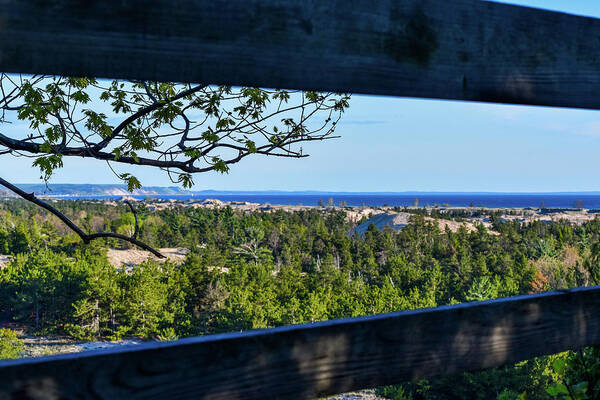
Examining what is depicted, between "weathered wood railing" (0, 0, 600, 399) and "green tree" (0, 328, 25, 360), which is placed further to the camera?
"green tree" (0, 328, 25, 360)

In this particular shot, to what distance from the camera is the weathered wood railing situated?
2.34 feet

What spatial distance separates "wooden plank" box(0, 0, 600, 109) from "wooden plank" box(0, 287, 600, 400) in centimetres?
42

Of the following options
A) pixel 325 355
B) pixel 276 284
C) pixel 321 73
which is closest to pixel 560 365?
pixel 325 355

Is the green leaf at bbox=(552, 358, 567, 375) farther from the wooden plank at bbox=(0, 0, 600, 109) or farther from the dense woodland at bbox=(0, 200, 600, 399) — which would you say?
the dense woodland at bbox=(0, 200, 600, 399)

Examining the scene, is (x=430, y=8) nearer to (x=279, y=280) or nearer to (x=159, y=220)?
(x=279, y=280)

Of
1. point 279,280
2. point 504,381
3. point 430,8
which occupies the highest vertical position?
point 430,8

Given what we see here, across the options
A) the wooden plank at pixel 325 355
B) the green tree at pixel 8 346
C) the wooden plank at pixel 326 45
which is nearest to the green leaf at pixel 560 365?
the wooden plank at pixel 325 355

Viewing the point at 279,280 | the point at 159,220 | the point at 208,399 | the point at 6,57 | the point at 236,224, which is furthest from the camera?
the point at 159,220

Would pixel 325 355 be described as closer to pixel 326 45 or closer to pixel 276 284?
pixel 326 45

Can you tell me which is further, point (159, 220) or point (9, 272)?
point (159, 220)

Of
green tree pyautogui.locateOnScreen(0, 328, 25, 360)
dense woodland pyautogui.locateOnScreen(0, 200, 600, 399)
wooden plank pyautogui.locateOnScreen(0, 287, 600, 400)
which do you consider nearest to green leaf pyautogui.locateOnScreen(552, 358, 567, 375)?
wooden plank pyautogui.locateOnScreen(0, 287, 600, 400)

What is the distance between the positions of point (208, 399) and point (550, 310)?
0.75 metres

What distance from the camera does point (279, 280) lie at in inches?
1407

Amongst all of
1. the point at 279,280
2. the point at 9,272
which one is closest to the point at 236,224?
the point at 279,280
